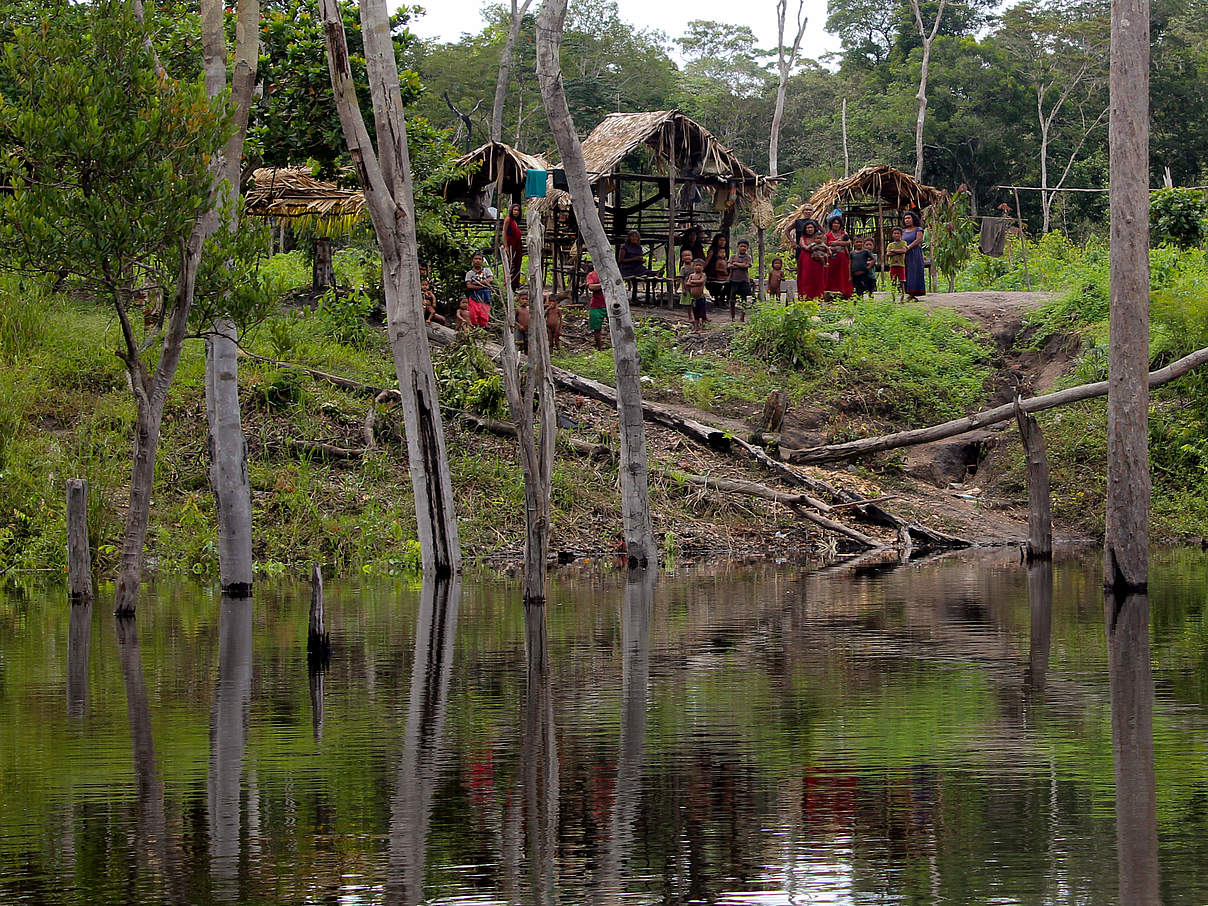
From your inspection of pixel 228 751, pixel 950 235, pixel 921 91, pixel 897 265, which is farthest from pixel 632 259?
pixel 921 91

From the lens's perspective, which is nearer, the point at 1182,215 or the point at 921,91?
the point at 1182,215

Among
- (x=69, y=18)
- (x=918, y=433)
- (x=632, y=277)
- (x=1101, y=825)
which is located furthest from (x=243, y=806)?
(x=632, y=277)

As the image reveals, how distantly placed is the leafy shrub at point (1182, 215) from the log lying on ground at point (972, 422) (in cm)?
973

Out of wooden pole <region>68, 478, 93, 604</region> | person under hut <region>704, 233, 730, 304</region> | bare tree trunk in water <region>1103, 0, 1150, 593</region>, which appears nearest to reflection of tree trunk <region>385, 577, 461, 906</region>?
wooden pole <region>68, 478, 93, 604</region>

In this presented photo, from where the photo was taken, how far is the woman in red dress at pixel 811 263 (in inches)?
1120

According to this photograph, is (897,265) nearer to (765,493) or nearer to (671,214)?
(671,214)

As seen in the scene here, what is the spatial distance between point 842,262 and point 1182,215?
748 centimetres

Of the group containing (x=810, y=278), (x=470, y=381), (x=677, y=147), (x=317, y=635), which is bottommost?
(x=317, y=635)

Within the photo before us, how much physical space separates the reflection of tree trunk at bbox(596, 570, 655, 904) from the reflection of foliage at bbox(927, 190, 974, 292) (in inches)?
718

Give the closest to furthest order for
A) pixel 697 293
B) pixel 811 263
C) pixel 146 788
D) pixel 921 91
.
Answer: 1. pixel 146 788
2. pixel 697 293
3. pixel 811 263
4. pixel 921 91

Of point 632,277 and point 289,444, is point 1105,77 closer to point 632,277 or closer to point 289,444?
point 632,277

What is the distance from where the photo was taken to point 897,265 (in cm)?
3019

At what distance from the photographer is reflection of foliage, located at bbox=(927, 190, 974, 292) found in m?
30.9

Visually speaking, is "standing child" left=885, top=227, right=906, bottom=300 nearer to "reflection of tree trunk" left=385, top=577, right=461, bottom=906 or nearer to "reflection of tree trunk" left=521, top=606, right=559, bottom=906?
"reflection of tree trunk" left=385, top=577, right=461, bottom=906
